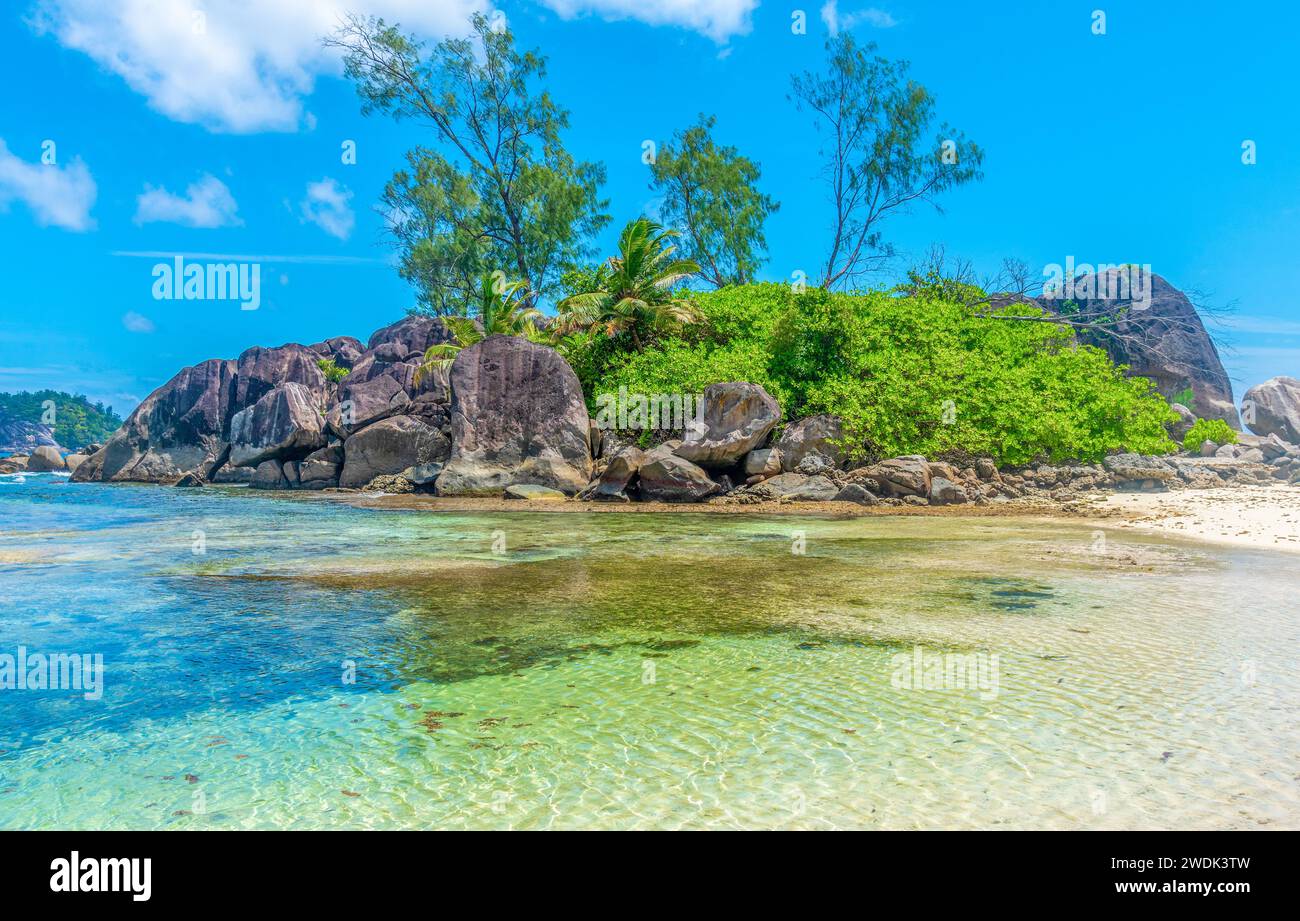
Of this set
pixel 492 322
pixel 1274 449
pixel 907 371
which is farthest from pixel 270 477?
pixel 1274 449

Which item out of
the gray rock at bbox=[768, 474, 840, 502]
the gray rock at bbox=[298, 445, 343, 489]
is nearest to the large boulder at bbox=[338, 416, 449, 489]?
the gray rock at bbox=[298, 445, 343, 489]

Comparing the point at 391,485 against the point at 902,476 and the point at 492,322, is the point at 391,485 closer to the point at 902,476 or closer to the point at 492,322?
the point at 492,322

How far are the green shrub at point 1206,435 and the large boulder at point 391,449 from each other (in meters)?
28.2

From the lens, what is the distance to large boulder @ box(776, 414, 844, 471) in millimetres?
19844

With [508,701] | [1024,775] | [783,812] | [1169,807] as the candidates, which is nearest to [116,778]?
[508,701]

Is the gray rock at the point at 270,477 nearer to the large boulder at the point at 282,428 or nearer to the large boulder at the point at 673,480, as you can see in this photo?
the large boulder at the point at 282,428

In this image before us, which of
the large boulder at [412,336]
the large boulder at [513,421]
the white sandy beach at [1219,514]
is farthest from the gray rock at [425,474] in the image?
the large boulder at [412,336]

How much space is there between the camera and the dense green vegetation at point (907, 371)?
19797 millimetres

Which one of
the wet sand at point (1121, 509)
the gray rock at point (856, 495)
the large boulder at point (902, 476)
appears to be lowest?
the wet sand at point (1121, 509)

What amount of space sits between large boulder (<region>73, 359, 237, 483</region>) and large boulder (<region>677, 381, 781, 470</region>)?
26.9 m

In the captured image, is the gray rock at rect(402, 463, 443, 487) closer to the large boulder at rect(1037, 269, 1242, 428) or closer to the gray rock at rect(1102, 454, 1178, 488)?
the gray rock at rect(1102, 454, 1178, 488)
